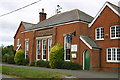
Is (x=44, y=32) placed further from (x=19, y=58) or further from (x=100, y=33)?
(x=100, y=33)

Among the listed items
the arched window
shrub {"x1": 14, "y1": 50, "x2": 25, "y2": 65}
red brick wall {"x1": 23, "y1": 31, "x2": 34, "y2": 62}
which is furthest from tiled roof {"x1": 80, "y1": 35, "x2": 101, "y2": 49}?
shrub {"x1": 14, "y1": 50, "x2": 25, "y2": 65}

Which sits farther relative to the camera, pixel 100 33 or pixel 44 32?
pixel 44 32

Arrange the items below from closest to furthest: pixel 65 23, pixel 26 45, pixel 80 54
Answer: pixel 80 54 → pixel 65 23 → pixel 26 45

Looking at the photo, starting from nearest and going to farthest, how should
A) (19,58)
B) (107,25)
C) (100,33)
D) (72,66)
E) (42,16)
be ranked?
(72,66) → (107,25) → (100,33) → (19,58) → (42,16)

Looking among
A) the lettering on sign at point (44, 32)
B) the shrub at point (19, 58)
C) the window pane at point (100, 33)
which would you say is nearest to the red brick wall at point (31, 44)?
Answer: the shrub at point (19, 58)

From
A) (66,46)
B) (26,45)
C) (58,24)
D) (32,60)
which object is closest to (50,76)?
(66,46)

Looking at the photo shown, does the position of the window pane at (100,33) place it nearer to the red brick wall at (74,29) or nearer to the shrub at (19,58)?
the red brick wall at (74,29)

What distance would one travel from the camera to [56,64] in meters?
24.1

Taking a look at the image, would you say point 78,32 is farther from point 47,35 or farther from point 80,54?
point 47,35

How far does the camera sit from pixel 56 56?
24.4m

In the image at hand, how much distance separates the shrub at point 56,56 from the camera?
2427 centimetres

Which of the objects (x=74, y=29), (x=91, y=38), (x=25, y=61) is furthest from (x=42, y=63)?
(x=91, y=38)

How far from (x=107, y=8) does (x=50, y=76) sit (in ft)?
40.3

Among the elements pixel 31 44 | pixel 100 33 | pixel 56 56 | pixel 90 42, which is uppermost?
pixel 100 33
